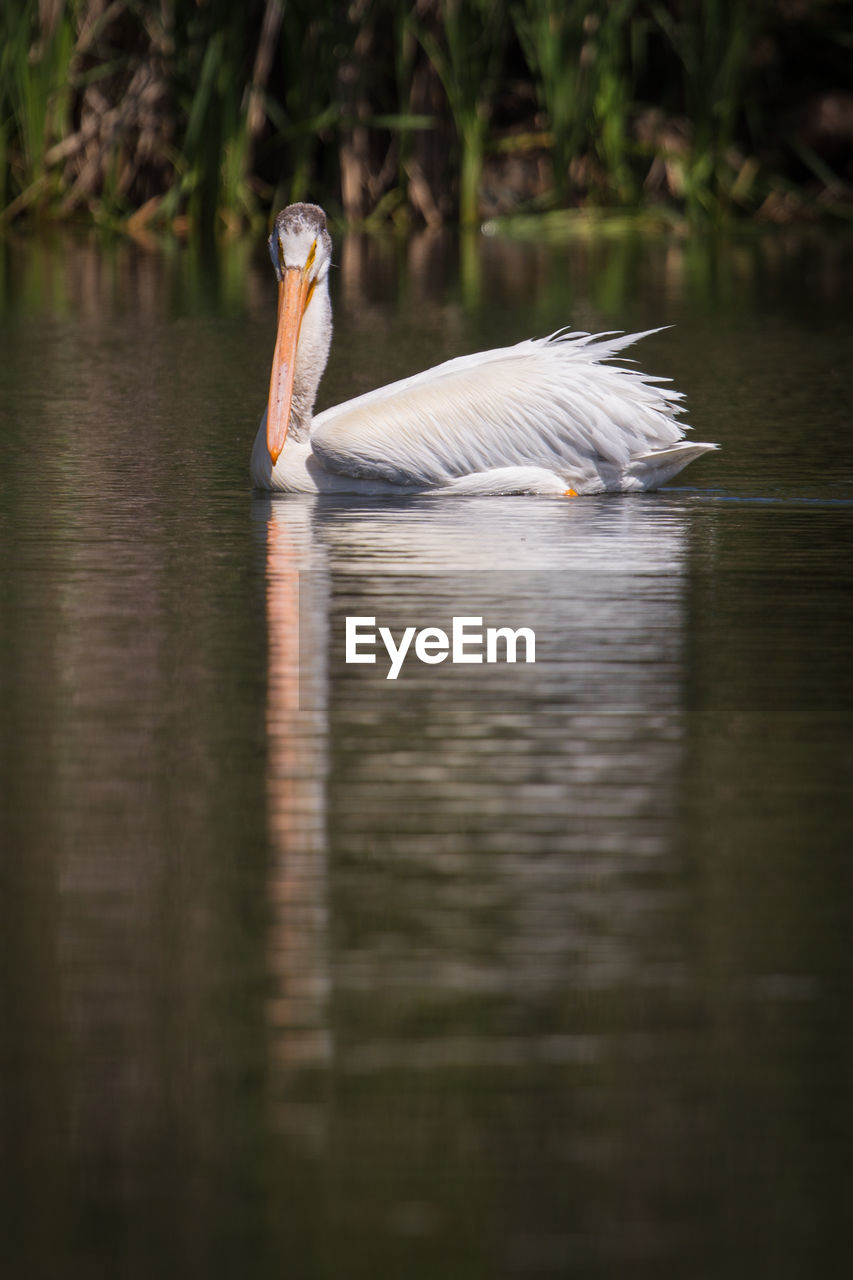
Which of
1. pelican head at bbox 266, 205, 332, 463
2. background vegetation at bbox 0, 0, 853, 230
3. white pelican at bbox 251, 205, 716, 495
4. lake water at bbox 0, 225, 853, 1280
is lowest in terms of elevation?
lake water at bbox 0, 225, 853, 1280

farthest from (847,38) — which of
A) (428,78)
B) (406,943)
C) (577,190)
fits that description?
(406,943)

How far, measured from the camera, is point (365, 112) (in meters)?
17.7

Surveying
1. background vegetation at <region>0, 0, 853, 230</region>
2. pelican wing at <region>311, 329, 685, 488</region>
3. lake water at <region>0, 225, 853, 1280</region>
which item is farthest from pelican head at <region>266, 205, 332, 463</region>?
background vegetation at <region>0, 0, 853, 230</region>

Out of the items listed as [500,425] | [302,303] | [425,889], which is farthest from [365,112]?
[425,889]

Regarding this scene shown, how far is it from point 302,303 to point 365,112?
1097 cm

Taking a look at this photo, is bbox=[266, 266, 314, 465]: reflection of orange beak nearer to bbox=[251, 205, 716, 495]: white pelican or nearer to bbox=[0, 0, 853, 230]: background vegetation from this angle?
bbox=[251, 205, 716, 495]: white pelican

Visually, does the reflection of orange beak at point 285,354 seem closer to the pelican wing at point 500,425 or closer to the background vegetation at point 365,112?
the pelican wing at point 500,425

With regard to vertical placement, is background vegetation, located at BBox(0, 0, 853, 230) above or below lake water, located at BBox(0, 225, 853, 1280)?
above

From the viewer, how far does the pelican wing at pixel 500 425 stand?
6.56 metres

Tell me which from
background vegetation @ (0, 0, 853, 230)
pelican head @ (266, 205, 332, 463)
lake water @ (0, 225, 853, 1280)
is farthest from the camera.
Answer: background vegetation @ (0, 0, 853, 230)

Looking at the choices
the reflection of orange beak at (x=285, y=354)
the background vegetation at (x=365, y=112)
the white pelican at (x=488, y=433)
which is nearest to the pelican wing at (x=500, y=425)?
the white pelican at (x=488, y=433)

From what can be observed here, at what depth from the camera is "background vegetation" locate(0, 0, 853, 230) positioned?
16.6 metres

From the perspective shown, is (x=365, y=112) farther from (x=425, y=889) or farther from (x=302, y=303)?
(x=425, y=889)

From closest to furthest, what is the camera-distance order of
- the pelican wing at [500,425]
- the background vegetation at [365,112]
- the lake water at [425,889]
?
1. the lake water at [425,889]
2. the pelican wing at [500,425]
3. the background vegetation at [365,112]
